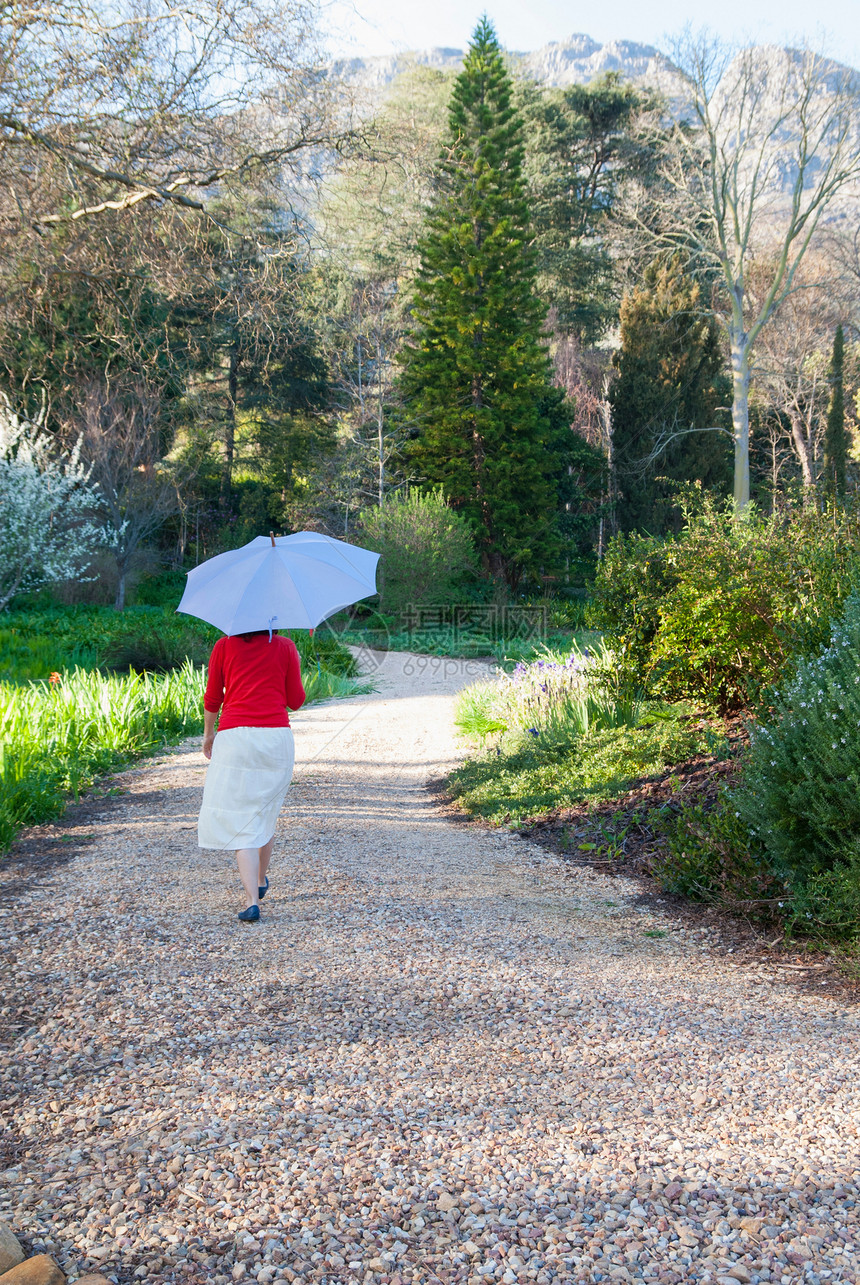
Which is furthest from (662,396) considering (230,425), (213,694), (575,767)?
(213,694)

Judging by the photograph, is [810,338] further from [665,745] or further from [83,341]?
[665,745]

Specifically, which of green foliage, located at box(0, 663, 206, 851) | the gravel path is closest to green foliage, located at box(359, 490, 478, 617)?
green foliage, located at box(0, 663, 206, 851)

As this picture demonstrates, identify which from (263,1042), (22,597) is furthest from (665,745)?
(22,597)

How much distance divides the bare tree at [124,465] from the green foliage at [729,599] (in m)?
12.4

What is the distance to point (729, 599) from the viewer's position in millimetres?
5539

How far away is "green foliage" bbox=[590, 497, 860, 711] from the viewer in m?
5.28

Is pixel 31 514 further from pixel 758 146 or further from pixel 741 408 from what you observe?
pixel 758 146

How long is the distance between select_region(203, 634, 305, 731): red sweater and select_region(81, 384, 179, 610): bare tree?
14.1 metres

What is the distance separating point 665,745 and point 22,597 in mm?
13567

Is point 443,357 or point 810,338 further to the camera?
point 810,338

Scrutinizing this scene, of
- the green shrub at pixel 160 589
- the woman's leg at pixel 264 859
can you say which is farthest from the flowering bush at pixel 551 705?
the green shrub at pixel 160 589

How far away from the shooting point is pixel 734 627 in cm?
561

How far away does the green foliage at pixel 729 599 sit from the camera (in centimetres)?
528

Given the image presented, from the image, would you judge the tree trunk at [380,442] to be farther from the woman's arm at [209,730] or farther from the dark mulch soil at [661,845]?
the woman's arm at [209,730]
